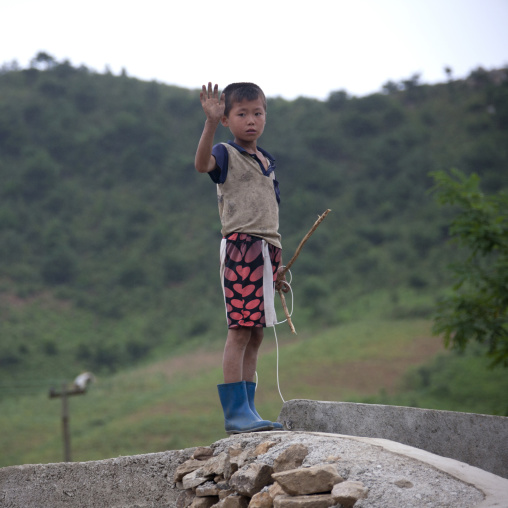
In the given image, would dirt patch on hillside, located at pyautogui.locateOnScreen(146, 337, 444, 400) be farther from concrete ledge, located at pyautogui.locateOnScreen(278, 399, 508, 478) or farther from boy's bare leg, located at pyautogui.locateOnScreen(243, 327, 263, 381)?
boy's bare leg, located at pyautogui.locateOnScreen(243, 327, 263, 381)

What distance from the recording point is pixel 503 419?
3.18 metres

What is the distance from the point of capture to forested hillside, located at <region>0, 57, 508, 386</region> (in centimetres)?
2686

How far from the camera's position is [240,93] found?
11.1 ft

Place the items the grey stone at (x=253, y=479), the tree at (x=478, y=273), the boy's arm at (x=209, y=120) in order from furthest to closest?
the tree at (x=478, y=273) → the boy's arm at (x=209, y=120) → the grey stone at (x=253, y=479)

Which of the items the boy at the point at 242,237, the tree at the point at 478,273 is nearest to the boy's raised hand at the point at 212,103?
the boy at the point at 242,237

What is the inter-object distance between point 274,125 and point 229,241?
3545 cm

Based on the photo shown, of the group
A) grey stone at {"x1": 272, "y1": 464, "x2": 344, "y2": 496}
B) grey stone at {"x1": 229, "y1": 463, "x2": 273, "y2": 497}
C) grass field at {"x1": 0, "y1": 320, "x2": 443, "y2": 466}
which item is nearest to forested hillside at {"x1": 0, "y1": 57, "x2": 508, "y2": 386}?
grass field at {"x1": 0, "y1": 320, "x2": 443, "y2": 466}

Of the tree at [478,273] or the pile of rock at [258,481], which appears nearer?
the pile of rock at [258,481]

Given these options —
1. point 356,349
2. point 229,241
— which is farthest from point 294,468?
point 356,349

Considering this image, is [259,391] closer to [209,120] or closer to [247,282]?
[247,282]

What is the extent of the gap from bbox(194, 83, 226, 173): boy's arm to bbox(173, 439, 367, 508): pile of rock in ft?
4.10

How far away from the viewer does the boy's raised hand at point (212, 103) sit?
10.4ft

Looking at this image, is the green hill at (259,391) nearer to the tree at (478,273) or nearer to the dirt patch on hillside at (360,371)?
the dirt patch on hillside at (360,371)

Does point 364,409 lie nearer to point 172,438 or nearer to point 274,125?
point 172,438
